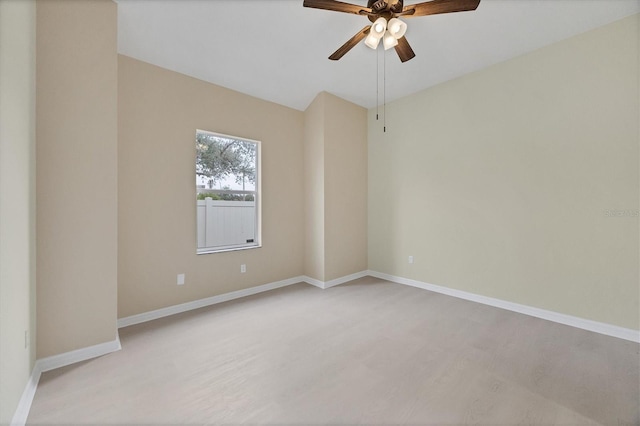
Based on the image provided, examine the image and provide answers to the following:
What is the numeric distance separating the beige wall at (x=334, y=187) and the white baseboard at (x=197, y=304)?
631 millimetres

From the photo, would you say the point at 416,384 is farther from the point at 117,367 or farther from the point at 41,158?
the point at 41,158

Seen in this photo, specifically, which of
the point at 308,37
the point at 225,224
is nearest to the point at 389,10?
the point at 308,37

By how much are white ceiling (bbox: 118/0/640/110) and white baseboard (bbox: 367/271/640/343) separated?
295 cm

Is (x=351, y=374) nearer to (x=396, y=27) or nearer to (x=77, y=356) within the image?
(x=77, y=356)

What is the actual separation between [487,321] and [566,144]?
2.07 metres

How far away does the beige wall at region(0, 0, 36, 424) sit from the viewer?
1371mm

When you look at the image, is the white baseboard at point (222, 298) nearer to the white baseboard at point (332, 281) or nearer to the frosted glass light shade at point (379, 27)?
the white baseboard at point (332, 281)

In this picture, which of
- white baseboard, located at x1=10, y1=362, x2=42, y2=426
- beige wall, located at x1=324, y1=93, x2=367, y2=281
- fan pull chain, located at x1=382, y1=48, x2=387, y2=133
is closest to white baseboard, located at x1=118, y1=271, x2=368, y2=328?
beige wall, located at x1=324, y1=93, x2=367, y2=281

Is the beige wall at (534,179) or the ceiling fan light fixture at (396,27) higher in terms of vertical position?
the ceiling fan light fixture at (396,27)

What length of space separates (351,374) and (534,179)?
2912 millimetres

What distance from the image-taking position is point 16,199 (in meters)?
1.55

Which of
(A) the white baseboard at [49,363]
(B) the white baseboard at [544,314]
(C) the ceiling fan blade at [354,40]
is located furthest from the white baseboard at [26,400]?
(B) the white baseboard at [544,314]

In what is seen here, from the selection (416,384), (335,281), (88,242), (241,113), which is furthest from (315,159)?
(416,384)

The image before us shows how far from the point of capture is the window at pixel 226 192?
3.43 m
